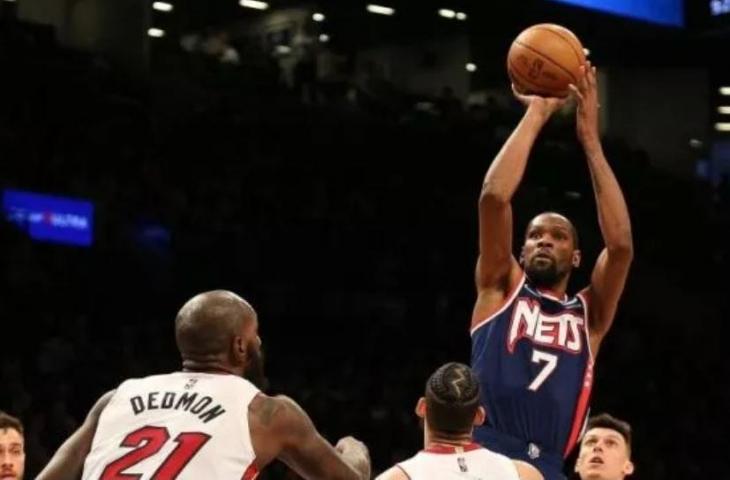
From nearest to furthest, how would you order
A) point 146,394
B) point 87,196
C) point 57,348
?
point 146,394 < point 57,348 < point 87,196

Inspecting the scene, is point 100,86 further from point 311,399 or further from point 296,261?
point 311,399

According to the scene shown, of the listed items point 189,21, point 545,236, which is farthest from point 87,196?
point 545,236

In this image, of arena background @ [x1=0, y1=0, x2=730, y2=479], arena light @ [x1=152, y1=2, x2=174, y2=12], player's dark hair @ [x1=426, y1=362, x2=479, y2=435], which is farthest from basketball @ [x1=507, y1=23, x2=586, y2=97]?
arena light @ [x1=152, y1=2, x2=174, y2=12]

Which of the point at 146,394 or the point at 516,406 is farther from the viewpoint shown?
the point at 516,406

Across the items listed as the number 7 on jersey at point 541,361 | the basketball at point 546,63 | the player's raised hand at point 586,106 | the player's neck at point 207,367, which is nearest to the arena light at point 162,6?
the basketball at point 546,63

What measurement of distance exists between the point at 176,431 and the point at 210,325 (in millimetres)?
310

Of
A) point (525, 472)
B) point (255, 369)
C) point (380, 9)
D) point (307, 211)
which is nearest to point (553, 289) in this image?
point (525, 472)

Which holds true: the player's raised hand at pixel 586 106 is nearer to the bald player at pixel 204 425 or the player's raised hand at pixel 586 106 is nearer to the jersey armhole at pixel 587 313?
the jersey armhole at pixel 587 313

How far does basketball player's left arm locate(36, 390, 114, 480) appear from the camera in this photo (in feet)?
12.9

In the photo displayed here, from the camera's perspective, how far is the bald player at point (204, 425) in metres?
3.82

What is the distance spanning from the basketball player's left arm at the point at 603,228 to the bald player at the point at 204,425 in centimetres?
172

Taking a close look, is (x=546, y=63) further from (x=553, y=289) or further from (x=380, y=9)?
(x=380, y=9)

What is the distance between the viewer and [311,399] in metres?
13.7

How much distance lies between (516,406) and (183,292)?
8.98m
